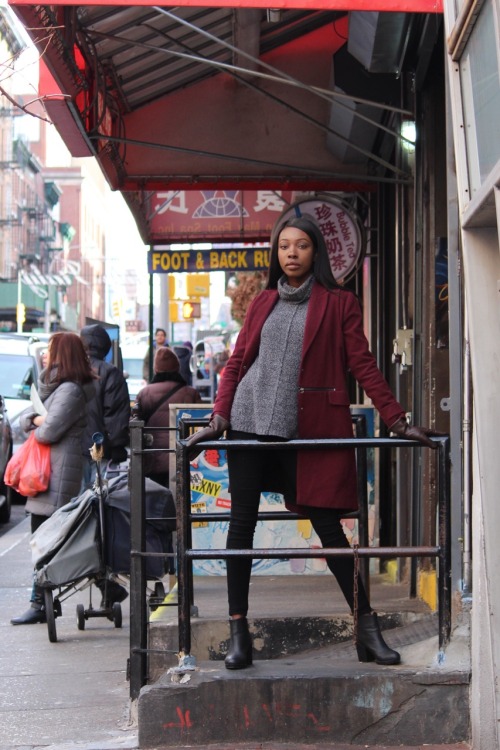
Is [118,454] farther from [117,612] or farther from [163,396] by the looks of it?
[117,612]

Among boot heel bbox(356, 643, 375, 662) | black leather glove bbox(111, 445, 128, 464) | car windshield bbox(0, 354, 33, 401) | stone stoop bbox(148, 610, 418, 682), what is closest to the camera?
boot heel bbox(356, 643, 375, 662)

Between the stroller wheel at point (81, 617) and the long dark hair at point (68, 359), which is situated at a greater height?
the long dark hair at point (68, 359)

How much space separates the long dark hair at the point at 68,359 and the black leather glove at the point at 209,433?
310 cm

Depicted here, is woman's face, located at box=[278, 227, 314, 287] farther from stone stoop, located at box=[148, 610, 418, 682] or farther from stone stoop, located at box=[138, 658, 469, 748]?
stone stoop, located at box=[148, 610, 418, 682]

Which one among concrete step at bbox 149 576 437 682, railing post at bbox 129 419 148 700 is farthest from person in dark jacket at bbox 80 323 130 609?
railing post at bbox 129 419 148 700

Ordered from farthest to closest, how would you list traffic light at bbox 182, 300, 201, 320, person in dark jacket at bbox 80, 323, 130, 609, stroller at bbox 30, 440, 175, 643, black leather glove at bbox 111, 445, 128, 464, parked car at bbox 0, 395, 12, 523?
traffic light at bbox 182, 300, 201, 320 < parked car at bbox 0, 395, 12, 523 < black leather glove at bbox 111, 445, 128, 464 < person in dark jacket at bbox 80, 323, 130, 609 < stroller at bbox 30, 440, 175, 643

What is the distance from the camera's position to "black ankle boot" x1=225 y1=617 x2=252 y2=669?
170 inches

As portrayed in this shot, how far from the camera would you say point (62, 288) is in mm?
69750

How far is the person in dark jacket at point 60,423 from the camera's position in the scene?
7.17 metres

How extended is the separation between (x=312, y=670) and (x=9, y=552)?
685 cm

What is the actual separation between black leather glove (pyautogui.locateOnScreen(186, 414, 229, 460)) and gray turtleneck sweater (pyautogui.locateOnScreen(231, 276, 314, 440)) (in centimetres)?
7

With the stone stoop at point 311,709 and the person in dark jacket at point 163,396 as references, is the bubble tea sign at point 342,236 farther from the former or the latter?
the stone stoop at point 311,709

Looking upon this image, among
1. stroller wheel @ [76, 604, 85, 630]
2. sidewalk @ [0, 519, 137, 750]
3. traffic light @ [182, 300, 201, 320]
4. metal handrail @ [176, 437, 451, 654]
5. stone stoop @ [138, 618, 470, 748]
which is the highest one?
traffic light @ [182, 300, 201, 320]

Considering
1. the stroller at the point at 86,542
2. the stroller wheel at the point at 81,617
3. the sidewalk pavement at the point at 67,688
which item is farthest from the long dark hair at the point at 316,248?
the stroller wheel at the point at 81,617
